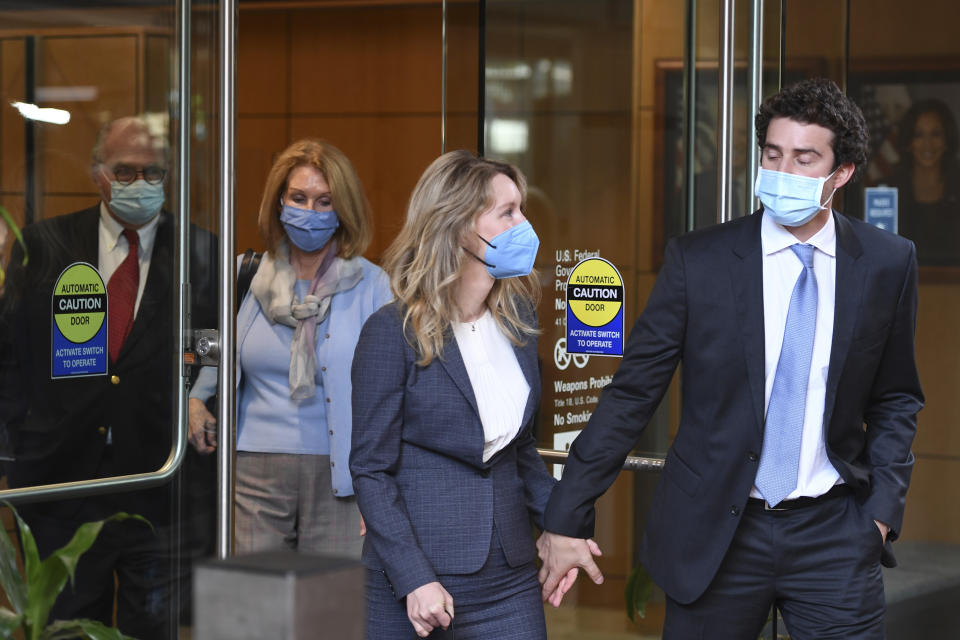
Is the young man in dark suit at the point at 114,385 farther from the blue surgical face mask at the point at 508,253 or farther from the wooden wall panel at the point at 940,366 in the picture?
the wooden wall panel at the point at 940,366

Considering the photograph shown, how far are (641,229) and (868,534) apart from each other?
1492 mm

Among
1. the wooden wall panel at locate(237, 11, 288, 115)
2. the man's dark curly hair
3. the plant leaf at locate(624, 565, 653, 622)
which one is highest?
the wooden wall panel at locate(237, 11, 288, 115)

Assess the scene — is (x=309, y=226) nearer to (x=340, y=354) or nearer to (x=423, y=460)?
(x=340, y=354)

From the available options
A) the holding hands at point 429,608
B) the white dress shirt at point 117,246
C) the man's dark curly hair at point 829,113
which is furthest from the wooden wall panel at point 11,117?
the man's dark curly hair at point 829,113

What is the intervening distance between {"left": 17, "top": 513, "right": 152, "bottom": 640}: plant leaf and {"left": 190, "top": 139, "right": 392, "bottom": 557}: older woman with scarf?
60 cm

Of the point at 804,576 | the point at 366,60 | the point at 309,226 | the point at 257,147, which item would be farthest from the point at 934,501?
the point at 257,147

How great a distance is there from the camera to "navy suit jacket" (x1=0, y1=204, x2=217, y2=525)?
3193 millimetres

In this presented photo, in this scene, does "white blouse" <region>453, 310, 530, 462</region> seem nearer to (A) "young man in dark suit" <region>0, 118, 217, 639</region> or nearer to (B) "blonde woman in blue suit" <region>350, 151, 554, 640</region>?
(B) "blonde woman in blue suit" <region>350, 151, 554, 640</region>

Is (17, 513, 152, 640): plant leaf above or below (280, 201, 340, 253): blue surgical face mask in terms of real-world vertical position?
below

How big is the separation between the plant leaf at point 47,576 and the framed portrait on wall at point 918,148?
226 cm

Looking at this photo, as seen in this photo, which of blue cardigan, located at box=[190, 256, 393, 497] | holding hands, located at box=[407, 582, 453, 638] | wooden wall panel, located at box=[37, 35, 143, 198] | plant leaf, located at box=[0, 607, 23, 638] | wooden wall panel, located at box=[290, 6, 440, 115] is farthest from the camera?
wooden wall panel, located at box=[290, 6, 440, 115]

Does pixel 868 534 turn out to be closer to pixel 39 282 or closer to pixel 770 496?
pixel 770 496

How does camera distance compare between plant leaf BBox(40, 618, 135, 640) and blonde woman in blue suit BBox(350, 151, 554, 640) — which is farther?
plant leaf BBox(40, 618, 135, 640)

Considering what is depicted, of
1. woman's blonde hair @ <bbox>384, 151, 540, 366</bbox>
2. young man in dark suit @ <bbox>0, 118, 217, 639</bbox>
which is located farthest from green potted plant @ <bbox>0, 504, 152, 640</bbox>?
woman's blonde hair @ <bbox>384, 151, 540, 366</bbox>
